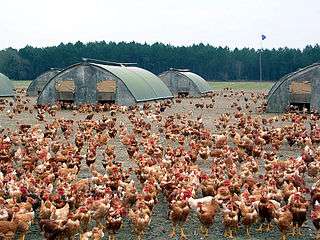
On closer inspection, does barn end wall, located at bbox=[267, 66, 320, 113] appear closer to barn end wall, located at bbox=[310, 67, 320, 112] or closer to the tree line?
barn end wall, located at bbox=[310, 67, 320, 112]

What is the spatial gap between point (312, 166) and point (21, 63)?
125239 mm

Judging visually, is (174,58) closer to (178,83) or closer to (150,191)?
(178,83)

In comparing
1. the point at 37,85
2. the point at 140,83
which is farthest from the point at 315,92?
the point at 37,85

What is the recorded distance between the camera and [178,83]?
224 feet

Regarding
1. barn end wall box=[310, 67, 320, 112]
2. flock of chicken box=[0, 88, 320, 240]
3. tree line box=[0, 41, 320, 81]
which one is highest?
tree line box=[0, 41, 320, 81]

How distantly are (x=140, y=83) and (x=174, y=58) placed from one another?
9609 centimetres

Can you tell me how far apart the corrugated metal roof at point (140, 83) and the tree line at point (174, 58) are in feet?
276

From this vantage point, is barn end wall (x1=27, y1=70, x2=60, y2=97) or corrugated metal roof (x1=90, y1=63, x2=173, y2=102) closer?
corrugated metal roof (x1=90, y1=63, x2=173, y2=102)

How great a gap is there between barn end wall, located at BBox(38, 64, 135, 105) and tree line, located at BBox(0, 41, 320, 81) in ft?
290

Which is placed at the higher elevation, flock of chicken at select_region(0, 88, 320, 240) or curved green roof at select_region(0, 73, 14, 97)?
curved green roof at select_region(0, 73, 14, 97)

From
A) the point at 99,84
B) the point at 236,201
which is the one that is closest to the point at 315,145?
the point at 236,201

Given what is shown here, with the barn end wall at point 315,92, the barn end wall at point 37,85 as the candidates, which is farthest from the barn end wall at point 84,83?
the barn end wall at point 37,85

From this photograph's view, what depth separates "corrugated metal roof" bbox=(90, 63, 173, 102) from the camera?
45656 millimetres

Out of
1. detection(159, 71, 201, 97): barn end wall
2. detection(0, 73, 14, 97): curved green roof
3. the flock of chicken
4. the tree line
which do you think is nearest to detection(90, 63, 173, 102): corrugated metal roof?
detection(159, 71, 201, 97): barn end wall
